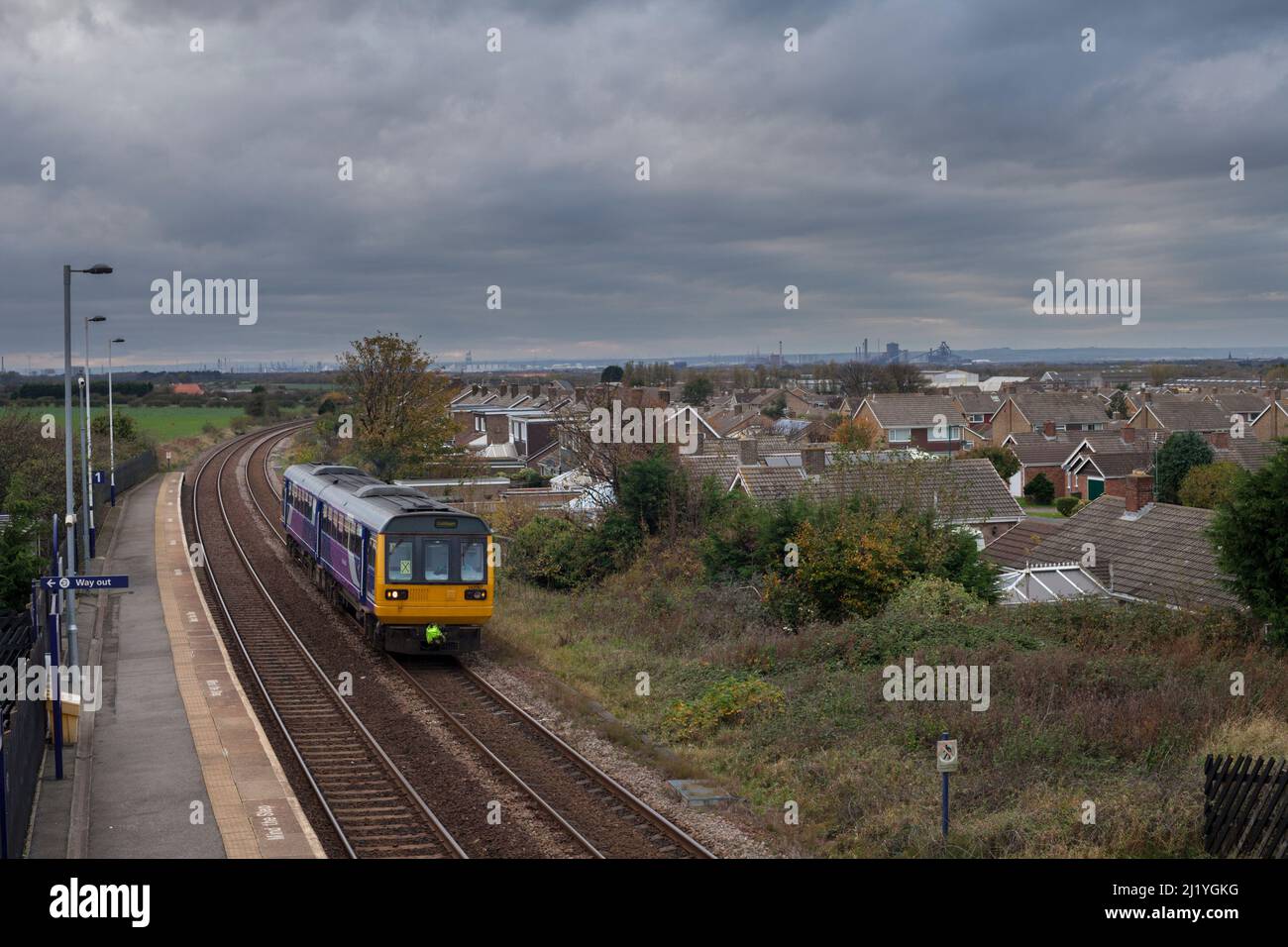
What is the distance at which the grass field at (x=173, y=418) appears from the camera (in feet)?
252

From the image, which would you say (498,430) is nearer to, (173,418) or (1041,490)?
(1041,490)

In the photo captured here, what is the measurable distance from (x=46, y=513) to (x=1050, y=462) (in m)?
51.0

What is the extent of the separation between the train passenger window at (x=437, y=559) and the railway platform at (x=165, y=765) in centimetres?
355

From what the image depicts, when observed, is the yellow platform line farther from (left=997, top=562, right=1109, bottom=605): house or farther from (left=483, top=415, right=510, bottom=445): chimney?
(left=483, top=415, right=510, bottom=445): chimney

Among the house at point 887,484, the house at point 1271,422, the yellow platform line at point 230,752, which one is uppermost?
the house at point 1271,422

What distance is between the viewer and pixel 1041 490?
6234 cm

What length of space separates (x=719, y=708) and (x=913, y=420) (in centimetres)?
6805

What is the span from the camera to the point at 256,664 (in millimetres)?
20344

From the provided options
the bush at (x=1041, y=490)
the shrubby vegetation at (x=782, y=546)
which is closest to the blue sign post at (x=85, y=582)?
the shrubby vegetation at (x=782, y=546)

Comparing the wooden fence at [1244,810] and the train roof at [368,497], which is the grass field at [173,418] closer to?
the train roof at [368,497]
